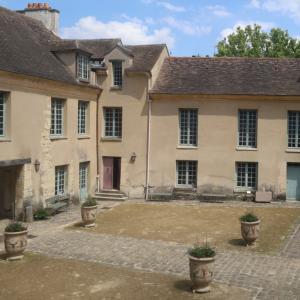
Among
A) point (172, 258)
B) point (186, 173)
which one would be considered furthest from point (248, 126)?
point (172, 258)

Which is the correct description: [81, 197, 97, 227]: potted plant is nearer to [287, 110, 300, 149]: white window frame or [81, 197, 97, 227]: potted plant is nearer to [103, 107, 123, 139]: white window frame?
[103, 107, 123, 139]: white window frame

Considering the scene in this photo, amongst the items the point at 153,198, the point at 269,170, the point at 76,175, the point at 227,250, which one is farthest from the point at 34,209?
the point at 269,170

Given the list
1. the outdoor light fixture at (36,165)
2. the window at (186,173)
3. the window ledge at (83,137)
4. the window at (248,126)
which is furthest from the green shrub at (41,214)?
the window at (248,126)

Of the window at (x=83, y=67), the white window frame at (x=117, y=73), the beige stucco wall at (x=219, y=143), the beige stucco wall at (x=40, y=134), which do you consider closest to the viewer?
the beige stucco wall at (x=40, y=134)

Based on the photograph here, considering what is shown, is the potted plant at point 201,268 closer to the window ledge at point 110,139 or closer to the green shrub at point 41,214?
the green shrub at point 41,214

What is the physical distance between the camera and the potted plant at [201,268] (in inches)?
443

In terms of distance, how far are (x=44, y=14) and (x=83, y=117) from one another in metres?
7.23

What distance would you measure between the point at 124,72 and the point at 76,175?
21.6 feet

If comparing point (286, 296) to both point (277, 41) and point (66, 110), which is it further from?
point (277, 41)

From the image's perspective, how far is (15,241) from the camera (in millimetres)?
14102

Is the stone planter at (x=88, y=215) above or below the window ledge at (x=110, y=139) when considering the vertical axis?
below

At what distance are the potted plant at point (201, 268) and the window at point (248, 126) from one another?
15709 millimetres

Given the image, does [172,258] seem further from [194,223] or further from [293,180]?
[293,180]

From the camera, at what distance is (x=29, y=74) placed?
65.2 feet
